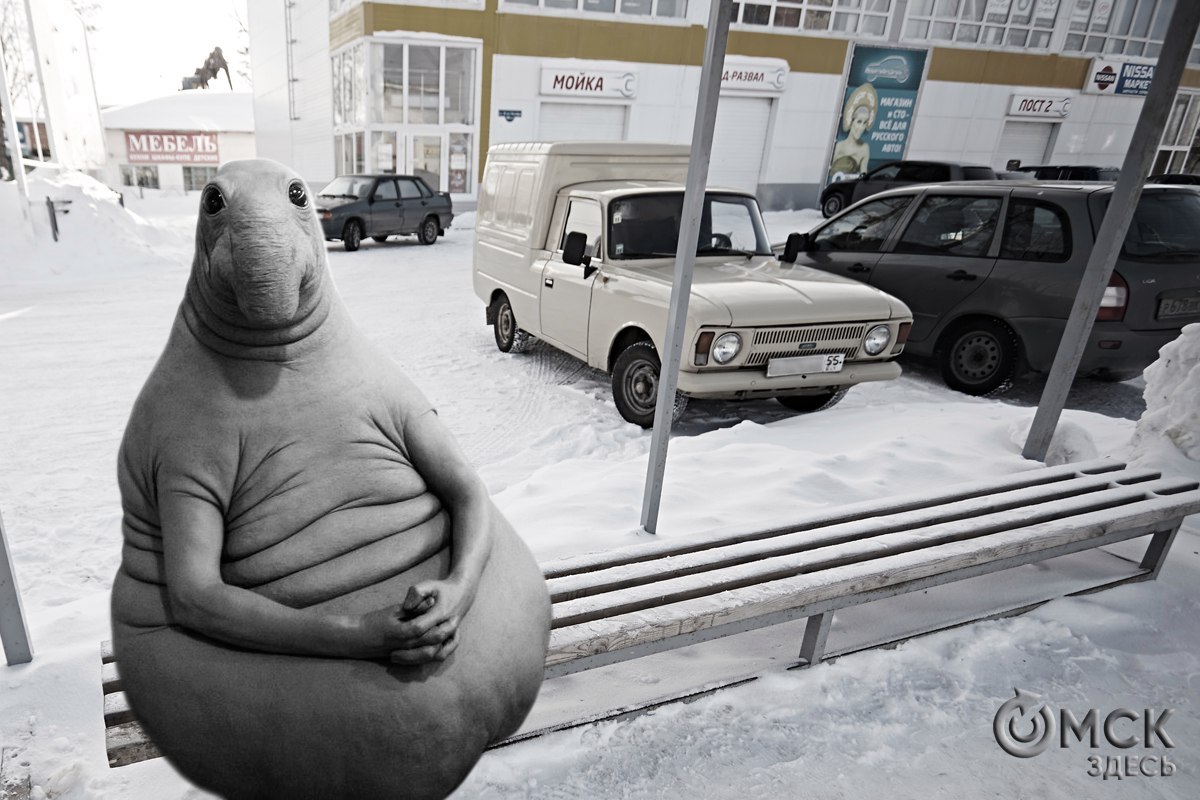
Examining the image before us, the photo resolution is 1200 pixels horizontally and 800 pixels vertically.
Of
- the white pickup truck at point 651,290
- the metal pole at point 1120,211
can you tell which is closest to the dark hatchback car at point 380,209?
the white pickup truck at point 651,290

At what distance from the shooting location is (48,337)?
24.0ft

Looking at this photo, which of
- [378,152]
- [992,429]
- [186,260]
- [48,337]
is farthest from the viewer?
[378,152]

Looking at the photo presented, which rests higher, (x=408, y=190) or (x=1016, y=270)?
(x=1016, y=270)

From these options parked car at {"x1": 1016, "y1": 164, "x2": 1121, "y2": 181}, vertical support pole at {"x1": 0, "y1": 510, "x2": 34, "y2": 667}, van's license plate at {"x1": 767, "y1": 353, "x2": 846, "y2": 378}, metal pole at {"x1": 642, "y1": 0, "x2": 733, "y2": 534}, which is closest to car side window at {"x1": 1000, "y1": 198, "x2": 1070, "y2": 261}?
van's license plate at {"x1": 767, "y1": 353, "x2": 846, "y2": 378}

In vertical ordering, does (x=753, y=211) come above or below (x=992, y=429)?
above

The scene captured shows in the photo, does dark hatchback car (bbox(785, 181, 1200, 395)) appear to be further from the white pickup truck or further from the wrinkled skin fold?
the wrinkled skin fold

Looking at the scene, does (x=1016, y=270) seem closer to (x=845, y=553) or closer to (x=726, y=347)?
(x=726, y=347)

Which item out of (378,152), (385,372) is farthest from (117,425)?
(378,152)

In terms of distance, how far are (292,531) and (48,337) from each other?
24.9ft

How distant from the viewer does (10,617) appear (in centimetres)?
240

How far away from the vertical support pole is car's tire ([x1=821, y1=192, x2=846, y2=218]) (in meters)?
18.3

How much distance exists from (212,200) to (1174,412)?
15.8ft

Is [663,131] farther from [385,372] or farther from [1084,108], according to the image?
[385,372]

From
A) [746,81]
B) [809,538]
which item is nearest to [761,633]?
[809,538]
